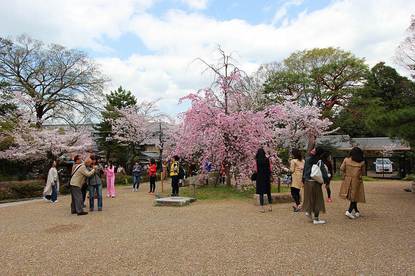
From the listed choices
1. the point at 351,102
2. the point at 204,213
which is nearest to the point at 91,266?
the point at 204,213

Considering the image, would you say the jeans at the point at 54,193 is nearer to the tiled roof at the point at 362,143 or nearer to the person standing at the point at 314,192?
the person standing at the point at 314,192

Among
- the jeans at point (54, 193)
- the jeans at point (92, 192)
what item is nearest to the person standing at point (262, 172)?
the jeans at point (92, 192)

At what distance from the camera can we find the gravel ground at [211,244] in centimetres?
454

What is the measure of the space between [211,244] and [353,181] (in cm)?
369

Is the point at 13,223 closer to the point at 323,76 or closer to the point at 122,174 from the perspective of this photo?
the point at 122,174

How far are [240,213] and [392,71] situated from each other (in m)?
10.7

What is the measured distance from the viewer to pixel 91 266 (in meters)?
4.73

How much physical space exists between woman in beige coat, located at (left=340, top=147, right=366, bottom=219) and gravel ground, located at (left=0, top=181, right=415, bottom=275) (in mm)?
416

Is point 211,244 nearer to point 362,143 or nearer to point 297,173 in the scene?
point 297,173

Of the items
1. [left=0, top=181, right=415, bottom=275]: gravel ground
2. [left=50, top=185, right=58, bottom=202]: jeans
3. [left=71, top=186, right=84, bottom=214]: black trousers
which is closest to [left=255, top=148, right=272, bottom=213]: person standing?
[left=0, top=181, right=415, bottom=275]: gravel ground

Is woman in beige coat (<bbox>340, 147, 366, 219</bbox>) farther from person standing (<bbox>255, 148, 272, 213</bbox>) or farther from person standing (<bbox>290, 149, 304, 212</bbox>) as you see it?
person standing (<bbox>255, 148, 272, 213</bbox>)

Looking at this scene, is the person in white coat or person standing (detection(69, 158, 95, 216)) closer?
person standing (detection(69, 158, 95, 216))

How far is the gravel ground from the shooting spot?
14.9 ft

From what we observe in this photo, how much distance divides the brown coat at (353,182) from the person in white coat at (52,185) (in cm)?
977
